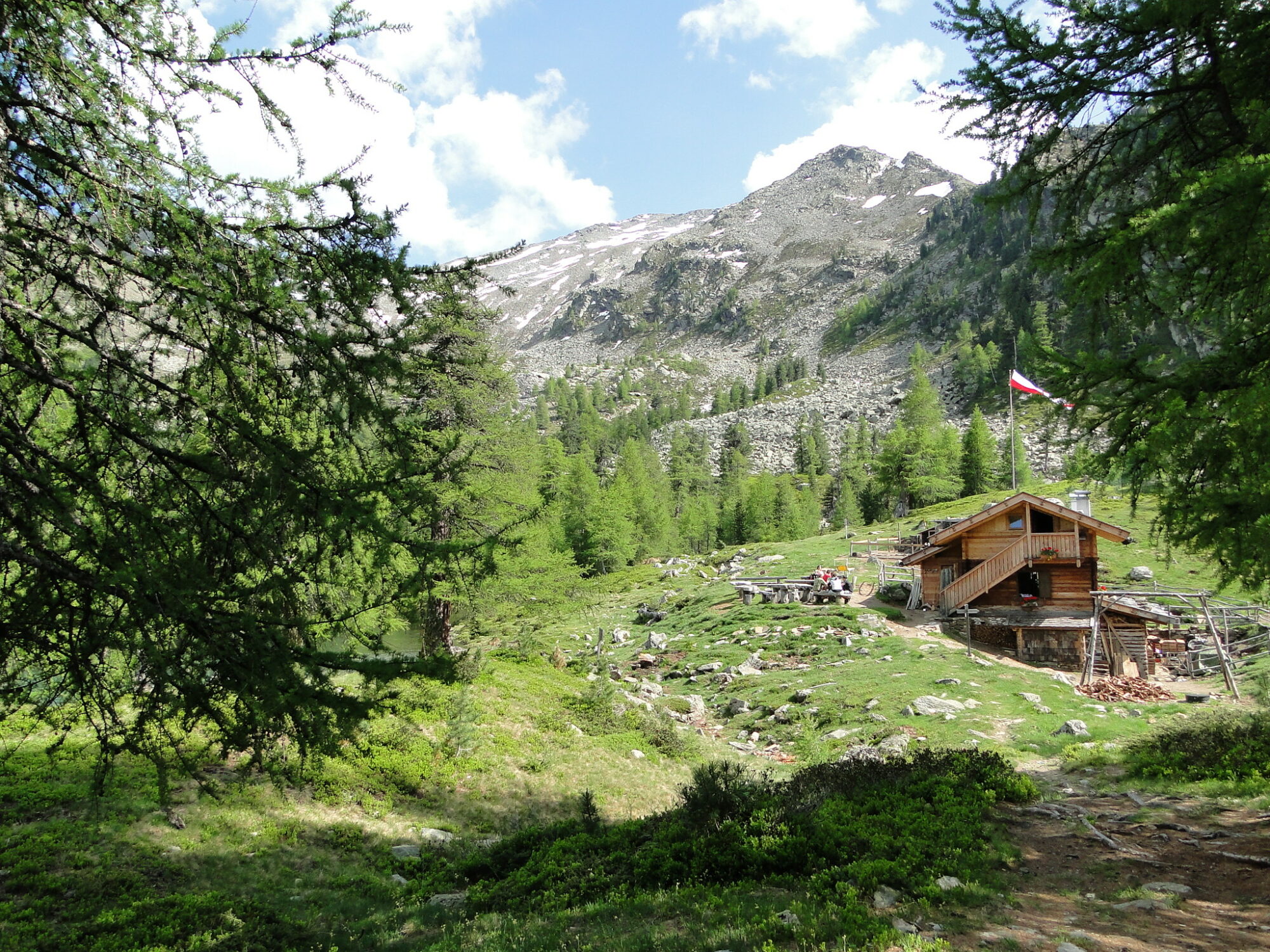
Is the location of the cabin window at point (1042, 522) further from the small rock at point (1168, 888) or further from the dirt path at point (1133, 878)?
the small rock at point (1168, 888)

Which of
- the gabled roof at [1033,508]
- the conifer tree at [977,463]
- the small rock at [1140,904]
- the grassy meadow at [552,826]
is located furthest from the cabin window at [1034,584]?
the conifer tree at [977,463]

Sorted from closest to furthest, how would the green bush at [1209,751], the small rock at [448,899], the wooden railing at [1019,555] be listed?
1. the small rock at [448,899]
2. the green bush at [1209,751]
3. the wooden railing at [1019,555]

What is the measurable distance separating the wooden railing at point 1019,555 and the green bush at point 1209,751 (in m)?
13.7

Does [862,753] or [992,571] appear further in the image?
[992,571]

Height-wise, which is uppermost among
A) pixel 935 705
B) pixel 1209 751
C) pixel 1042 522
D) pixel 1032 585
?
pixel 1042 522

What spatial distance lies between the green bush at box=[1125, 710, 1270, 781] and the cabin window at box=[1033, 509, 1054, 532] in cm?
1598

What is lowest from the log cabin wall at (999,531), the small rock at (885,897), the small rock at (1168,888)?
the small rock at (1168,888)

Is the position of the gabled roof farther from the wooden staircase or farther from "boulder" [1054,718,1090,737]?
"boulder" [1054,718,1090,737]

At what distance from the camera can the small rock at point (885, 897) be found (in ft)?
17.6

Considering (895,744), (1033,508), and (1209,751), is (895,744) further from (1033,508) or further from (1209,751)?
(1033,508)

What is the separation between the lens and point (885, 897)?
5.48 metres

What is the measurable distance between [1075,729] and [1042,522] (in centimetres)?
1487

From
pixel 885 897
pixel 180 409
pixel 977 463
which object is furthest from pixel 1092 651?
pixel 977 463

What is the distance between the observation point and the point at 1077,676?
2014cm
